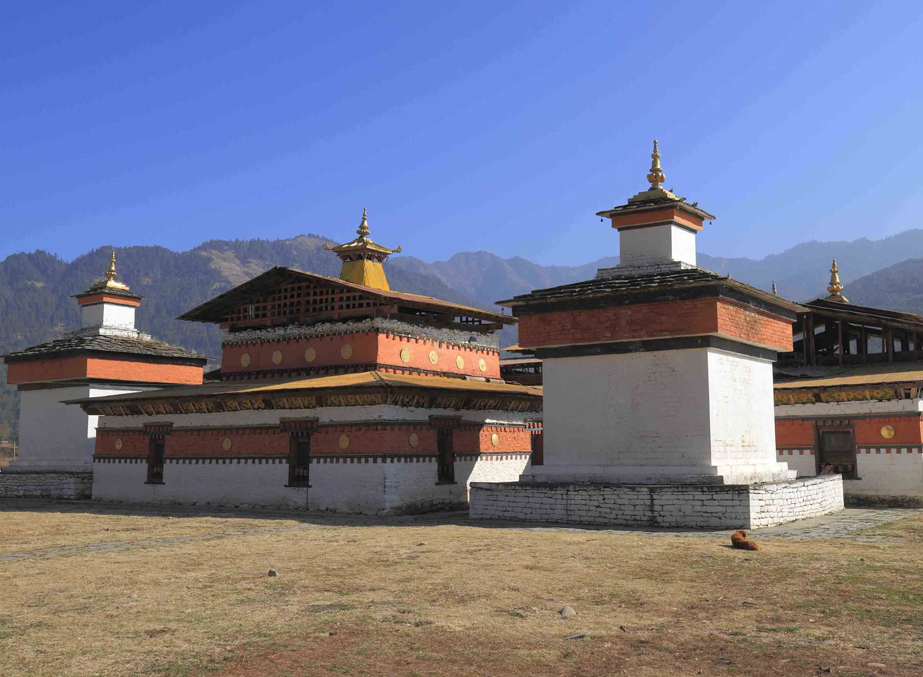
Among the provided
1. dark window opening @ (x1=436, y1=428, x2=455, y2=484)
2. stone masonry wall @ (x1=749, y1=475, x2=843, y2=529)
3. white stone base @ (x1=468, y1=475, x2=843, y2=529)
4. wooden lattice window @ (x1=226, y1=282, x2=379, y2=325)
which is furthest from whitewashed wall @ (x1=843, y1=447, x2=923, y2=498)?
wooden lattice window @ (x1=226, y1=282, x2=379, y2=325)

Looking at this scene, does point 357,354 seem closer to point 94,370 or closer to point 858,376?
point 94,370

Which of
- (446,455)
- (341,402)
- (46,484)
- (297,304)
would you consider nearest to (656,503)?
(446,455)

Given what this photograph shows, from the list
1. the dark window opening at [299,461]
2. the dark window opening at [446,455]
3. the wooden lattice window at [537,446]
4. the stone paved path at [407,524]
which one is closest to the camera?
the stone paved path at [407,524]

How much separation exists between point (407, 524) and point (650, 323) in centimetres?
643

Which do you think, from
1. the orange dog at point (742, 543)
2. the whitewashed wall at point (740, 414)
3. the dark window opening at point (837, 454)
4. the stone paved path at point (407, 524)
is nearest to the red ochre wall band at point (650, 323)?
the whitewashed wall at point (740, 414)

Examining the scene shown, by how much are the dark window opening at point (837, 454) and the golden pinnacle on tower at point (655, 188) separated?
8280 millimetres

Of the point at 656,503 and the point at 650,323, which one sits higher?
the point at 650,323

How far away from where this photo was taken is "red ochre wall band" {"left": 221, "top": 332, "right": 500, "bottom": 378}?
23.2 m

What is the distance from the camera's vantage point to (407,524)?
1812cm

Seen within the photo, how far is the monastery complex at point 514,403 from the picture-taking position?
17250mm

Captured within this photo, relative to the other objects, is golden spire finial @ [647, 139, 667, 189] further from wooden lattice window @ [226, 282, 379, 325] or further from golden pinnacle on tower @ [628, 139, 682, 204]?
wooden lattice window @ [226, 282, 379, 325]

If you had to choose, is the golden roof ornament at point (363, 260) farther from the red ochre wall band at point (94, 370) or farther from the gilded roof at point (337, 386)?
the red ochre wall band at point (94, 370)

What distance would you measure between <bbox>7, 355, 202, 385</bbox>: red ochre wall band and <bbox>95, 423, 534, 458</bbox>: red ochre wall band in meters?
3.33

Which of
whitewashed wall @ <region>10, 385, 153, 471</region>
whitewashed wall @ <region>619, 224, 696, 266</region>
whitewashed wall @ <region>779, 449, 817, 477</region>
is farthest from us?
whitewashed wall @ <region>10, 385, 153, 471</region>
